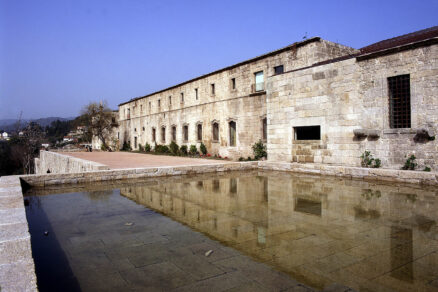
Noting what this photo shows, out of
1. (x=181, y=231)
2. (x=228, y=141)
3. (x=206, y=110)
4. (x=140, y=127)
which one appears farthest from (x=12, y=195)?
(x=140, y=127)

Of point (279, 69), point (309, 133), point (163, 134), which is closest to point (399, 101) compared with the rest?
point (309, 133)

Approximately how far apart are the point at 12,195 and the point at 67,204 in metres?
0.99

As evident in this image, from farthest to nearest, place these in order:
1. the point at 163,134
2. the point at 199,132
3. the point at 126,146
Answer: the point at 126,146
the point at 163,134
the point at 199,132

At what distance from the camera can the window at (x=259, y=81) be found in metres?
18.2

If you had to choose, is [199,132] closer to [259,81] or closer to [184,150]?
[184,150]

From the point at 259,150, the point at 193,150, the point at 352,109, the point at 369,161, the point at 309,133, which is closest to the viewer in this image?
the point at 369,161

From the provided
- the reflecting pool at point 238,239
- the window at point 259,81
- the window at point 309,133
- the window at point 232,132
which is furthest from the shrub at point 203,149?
the reflecting pool at point 238,239

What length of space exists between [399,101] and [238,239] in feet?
27.8

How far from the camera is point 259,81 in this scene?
60.5ft

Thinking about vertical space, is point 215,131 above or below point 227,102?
below

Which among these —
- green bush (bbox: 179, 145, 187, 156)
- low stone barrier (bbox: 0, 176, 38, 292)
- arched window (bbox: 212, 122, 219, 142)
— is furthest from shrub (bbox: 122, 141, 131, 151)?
low stone barrier (bbox: 0, 176, 38, 292)

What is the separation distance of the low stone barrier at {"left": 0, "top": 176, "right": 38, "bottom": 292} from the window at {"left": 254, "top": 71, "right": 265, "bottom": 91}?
1509 centimetres

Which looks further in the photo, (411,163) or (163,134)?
(163,134)

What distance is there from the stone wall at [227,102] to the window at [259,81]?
20 cm
